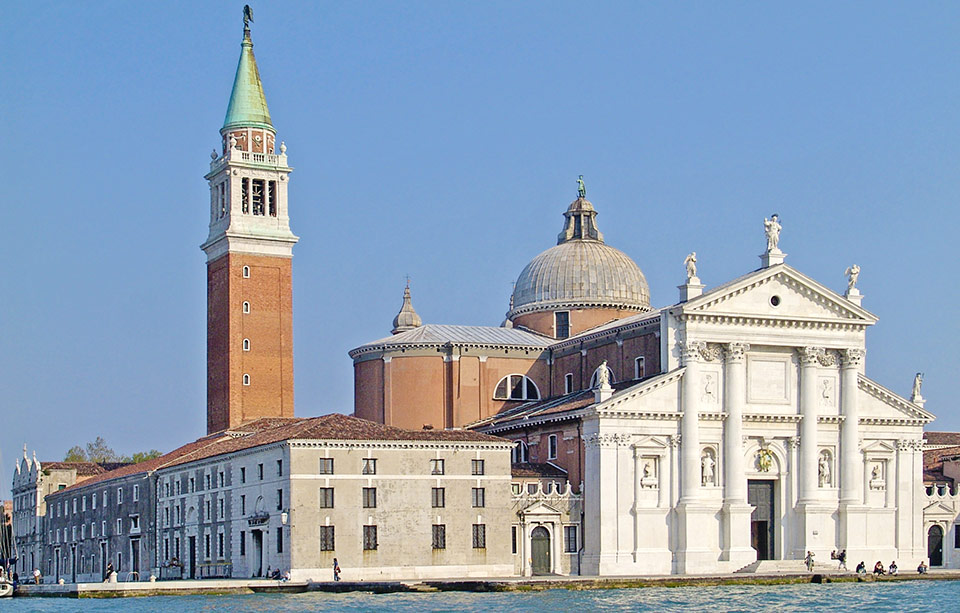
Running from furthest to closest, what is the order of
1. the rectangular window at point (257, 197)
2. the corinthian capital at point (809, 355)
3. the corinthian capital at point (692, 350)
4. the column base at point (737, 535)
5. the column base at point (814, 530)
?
1. the rectangular window at point (257, 197)
2. the corinthian capital at point (809, 355)
3. the column base at point (814, 530)
4. the corinthian capital at point (692, 350)
5. the column base at point (737, 535)

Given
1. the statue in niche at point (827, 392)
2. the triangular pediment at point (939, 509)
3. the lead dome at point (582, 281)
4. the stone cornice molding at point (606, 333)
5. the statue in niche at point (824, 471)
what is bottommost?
the triangular pediment at point (939, 509)

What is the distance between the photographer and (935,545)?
6456 centimetres

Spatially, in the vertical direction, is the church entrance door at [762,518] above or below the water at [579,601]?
above

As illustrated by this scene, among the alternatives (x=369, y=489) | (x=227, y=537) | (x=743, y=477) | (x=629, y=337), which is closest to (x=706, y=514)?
(x=743, y=477)

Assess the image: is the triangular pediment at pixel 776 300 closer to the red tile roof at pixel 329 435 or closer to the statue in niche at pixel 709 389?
the statue in niche at pixel 709 389

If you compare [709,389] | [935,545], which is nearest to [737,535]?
[709,389]

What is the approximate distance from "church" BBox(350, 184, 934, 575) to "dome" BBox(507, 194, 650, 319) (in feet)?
20.9

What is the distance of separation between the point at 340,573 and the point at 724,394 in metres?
14.9

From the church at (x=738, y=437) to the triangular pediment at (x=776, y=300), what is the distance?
0.05 metres

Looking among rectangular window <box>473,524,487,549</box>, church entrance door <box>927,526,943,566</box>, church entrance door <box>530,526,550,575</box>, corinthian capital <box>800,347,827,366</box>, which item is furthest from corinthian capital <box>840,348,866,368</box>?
rectangular window <box>473,524,487,549</box>

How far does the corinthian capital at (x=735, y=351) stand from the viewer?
2290 inches

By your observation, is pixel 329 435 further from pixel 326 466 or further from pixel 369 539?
pixel 369 539

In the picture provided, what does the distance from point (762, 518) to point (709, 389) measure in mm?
5075

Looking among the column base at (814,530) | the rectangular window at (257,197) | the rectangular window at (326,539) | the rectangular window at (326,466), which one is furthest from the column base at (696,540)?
the rectangular window at (257,197)
